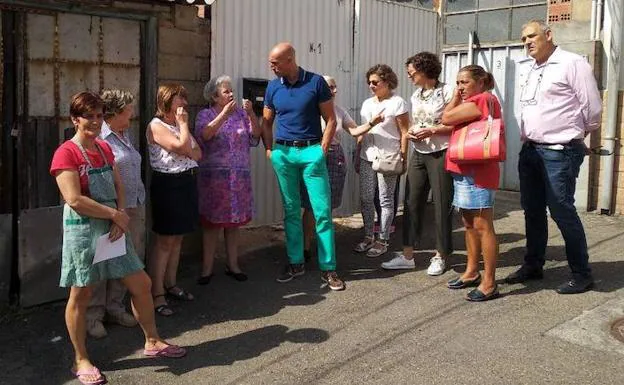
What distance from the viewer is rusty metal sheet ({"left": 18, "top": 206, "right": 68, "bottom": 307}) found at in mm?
4633

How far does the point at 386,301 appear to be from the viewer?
4941 millimetres

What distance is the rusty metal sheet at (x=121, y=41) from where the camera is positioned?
16.6 feet

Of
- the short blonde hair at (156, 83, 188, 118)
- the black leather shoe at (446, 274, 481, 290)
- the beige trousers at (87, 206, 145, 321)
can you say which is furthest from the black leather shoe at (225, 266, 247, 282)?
the black leather shoe at (446, 274, 481, 290)

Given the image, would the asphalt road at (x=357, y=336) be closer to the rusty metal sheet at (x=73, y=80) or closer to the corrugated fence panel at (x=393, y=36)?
the rusty metal sheet at (x=73, y=80)

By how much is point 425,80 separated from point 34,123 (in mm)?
3083

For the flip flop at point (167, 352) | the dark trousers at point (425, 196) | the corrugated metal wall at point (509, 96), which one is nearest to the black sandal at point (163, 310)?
the flip flop at point (167, 352)

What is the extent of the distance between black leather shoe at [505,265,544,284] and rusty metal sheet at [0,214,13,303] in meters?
3.79

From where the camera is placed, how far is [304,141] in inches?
205

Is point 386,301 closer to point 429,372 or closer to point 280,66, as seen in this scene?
point 429,372

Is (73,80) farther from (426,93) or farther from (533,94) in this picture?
(533,94)

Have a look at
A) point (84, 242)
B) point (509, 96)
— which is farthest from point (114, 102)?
point (509, 96)

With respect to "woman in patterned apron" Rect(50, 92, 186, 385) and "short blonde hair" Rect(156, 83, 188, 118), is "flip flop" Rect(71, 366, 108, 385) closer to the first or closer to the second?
"woman in patterned apron" Rect(50, 92, 186, 385)

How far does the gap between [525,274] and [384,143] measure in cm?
169

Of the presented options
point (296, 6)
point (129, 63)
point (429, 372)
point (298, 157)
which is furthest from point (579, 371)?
point (296, 6)
